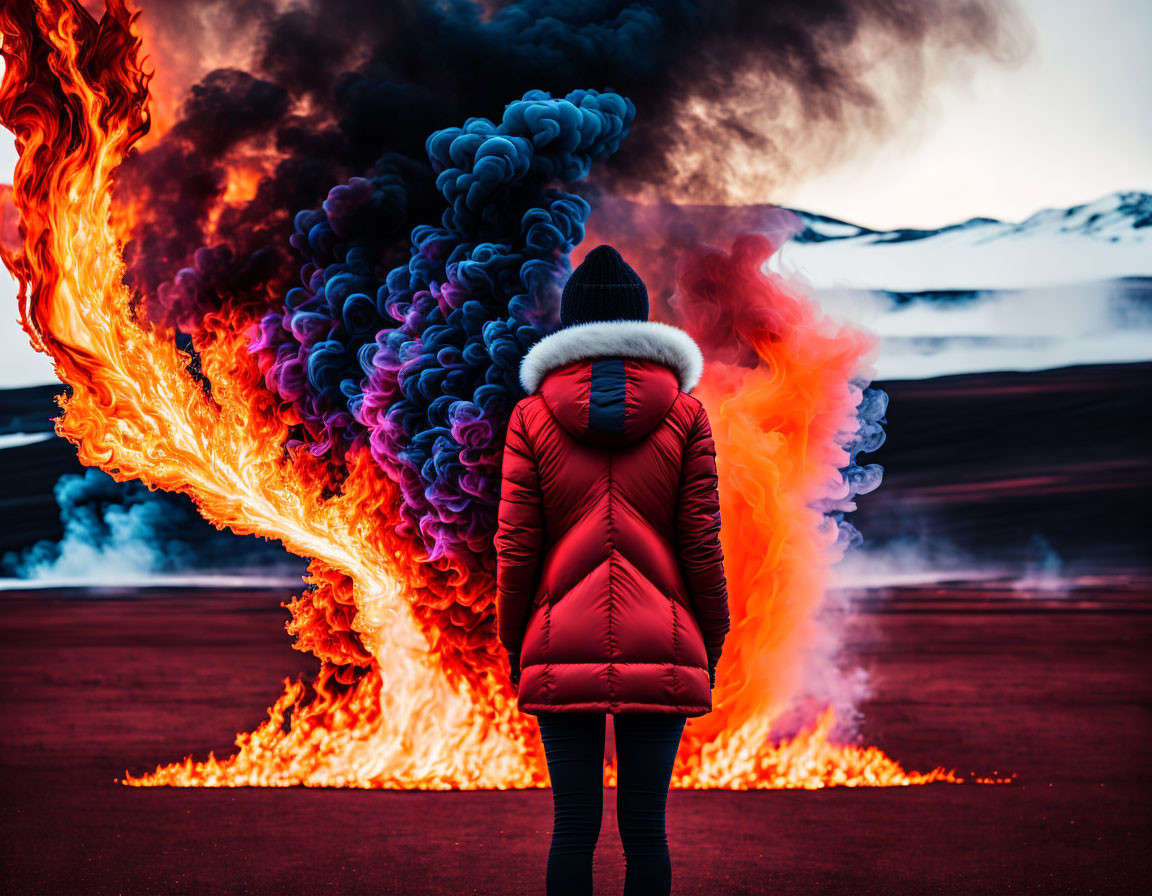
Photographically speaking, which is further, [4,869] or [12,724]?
[12,724]

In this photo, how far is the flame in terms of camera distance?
8.93 meters

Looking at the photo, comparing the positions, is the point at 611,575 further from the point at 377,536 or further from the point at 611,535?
the point at 377,536

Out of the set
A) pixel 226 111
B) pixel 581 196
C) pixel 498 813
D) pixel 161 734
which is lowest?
pixel 498 813

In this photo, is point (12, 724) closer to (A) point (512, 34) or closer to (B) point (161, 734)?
(B) point (161, 734)

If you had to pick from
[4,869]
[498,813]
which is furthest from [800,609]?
[4,869]

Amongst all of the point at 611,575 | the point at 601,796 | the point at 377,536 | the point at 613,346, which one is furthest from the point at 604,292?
the point at 377,536

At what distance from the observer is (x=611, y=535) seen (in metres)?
4.52

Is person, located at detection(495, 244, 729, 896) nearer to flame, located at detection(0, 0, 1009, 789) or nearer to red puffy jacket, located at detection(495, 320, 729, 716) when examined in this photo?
red puffy jacket, located at detection(495, 320, 729, 716)

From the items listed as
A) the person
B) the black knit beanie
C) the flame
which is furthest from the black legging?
the flame

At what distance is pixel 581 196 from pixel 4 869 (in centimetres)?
585

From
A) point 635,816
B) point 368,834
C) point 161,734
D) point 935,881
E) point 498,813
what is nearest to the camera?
point 635,816

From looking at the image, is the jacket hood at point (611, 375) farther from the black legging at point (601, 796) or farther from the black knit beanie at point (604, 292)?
the black legging at point (601, 796)

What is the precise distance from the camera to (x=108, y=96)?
29.0ft

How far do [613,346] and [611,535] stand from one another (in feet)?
2.22
